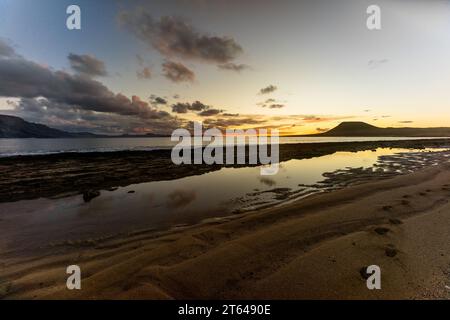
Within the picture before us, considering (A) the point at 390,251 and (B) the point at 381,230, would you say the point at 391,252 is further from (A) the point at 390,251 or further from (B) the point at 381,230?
(B) the point at 381,230

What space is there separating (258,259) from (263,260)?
0.40ft

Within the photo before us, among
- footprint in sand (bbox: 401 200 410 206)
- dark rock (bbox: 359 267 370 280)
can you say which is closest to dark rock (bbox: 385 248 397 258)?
dark rock (bbox: 359 267 370 280)

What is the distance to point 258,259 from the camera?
→ 5.27 m

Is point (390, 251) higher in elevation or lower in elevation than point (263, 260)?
higher

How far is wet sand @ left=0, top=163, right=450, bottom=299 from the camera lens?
4148 millimetres

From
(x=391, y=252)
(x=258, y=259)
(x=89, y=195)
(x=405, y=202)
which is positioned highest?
(x=405, y=202)

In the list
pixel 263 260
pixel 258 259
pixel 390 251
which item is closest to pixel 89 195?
pixel 258 259

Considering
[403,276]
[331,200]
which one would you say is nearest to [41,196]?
[331,200]

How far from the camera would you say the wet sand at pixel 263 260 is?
4.15 meters

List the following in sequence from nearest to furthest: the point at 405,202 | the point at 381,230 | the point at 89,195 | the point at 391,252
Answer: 1. the point at 391,252
2. the point at 381,230
3. the point at 405,202
4. the point at 89,195
